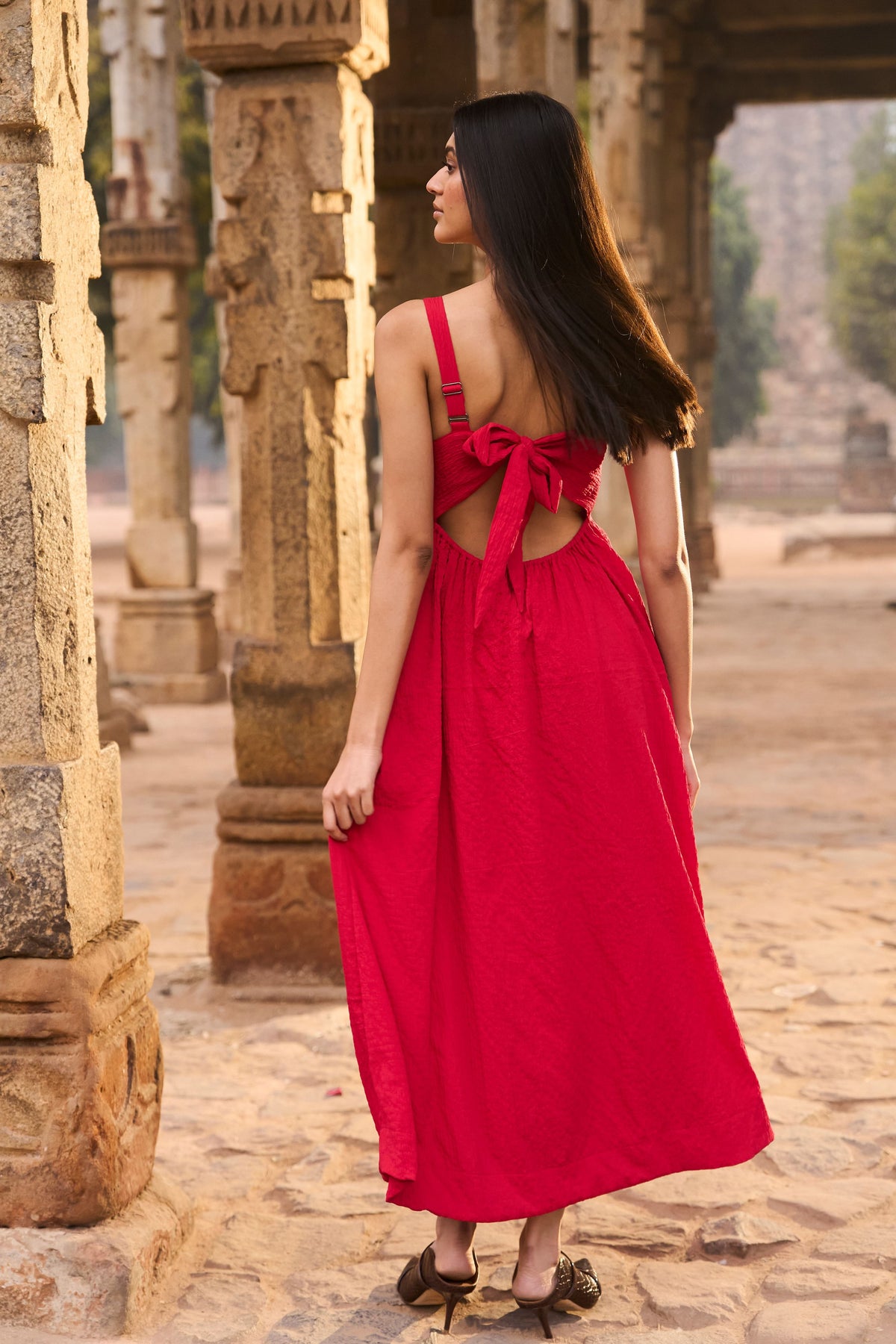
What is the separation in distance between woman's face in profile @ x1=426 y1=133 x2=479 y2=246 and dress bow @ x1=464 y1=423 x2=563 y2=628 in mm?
317

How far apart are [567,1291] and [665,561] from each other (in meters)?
1.26

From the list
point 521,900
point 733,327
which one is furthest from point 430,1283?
point 733,327

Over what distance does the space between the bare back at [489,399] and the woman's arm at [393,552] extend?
0.16 feet

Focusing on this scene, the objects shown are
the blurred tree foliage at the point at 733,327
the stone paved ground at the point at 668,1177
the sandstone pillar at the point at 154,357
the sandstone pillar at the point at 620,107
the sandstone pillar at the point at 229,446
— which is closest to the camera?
the stone paved ground at the point at 668,1177

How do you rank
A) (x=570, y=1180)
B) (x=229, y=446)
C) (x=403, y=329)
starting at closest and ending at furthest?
1. (x=403, y=329)
2. (x=570, y=1180)
3. (x=229, y=446)

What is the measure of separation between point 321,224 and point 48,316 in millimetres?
2082

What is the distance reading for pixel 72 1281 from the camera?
2.80m

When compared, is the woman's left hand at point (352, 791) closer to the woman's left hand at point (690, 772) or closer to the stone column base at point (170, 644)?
the woman's left hand at point (690, 772)

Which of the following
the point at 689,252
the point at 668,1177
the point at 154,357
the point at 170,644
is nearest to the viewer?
the point at 668,1177

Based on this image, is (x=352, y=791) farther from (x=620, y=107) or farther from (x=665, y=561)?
(x=620, y=107)

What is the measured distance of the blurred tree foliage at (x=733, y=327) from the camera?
46344 millimetres

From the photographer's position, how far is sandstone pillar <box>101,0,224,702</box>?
1052cm

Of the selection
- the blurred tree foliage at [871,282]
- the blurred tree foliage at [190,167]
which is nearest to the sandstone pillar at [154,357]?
the blurred tree foliage at [190,167]

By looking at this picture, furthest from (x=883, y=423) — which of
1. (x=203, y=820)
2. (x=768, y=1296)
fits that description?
(x=768, y=1296)
